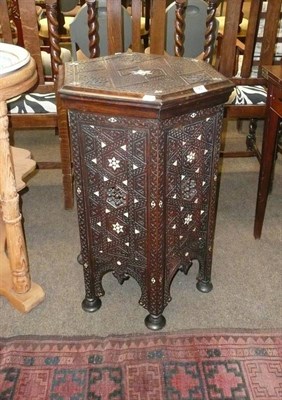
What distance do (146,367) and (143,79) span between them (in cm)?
82

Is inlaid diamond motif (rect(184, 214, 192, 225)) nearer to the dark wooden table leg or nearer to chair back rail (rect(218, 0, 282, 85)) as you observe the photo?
the dark wooden table leg

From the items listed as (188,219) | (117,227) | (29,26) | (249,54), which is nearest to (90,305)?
(117,227)

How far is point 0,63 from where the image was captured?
120 cm

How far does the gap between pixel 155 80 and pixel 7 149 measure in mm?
452

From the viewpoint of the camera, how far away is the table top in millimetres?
1037

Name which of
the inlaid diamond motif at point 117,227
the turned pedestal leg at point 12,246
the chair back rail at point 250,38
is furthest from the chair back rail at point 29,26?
the inlaid diamond motif at point 117,227

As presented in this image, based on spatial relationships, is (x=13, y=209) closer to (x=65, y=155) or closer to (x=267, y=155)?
(x=65, y=155)

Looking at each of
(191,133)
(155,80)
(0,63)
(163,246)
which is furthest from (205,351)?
(0,63)

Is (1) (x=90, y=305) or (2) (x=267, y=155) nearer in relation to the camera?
(1) (x=90, y=305)

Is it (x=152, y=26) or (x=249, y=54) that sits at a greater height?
(x=152, y=26)

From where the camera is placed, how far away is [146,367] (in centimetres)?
124

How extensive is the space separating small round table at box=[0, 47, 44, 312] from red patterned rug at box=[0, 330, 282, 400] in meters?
0.18

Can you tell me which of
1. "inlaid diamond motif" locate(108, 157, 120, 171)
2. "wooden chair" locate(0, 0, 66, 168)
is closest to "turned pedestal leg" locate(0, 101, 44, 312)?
"inlaid diamond motif" locate(108, 157, 120, 171)

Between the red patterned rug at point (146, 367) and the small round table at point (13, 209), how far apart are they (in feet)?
0.60
